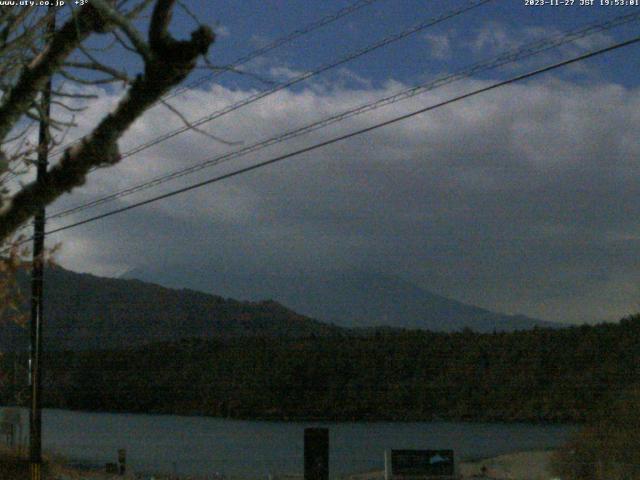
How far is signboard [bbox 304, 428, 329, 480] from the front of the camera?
16.6 metres

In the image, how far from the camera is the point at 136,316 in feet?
156

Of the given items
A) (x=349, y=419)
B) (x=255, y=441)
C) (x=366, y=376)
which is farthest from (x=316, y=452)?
(x=366, y=376)

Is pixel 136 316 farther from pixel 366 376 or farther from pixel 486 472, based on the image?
pixel 486 472

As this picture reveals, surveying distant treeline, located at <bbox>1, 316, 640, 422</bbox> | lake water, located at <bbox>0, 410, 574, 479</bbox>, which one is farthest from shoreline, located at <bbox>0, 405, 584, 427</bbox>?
lake water, located at <bbox>0, 410, 574, 479</bbox>

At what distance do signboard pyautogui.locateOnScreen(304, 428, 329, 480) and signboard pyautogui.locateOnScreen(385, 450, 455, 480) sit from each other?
4.80 feet

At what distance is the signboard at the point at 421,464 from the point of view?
17.5m

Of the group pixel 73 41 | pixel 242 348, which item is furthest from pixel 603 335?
pixel 73 41

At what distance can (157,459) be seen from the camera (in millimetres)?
27078

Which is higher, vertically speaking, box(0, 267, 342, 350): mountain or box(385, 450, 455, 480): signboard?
box(0, 267, 342, 350): mountain

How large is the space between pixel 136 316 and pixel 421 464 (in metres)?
32.2

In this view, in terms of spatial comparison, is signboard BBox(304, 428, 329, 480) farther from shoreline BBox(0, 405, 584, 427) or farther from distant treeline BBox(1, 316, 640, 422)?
shoreline BBox(0, 405, 584, 427)

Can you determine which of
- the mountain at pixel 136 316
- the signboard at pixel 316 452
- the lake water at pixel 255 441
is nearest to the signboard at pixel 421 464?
the signboard at pixel 316 452

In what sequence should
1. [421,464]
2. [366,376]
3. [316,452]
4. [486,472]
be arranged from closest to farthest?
[316,452], [421,464], [486,472], [366,376]

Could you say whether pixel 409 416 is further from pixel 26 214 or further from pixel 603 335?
pixel 26 214
